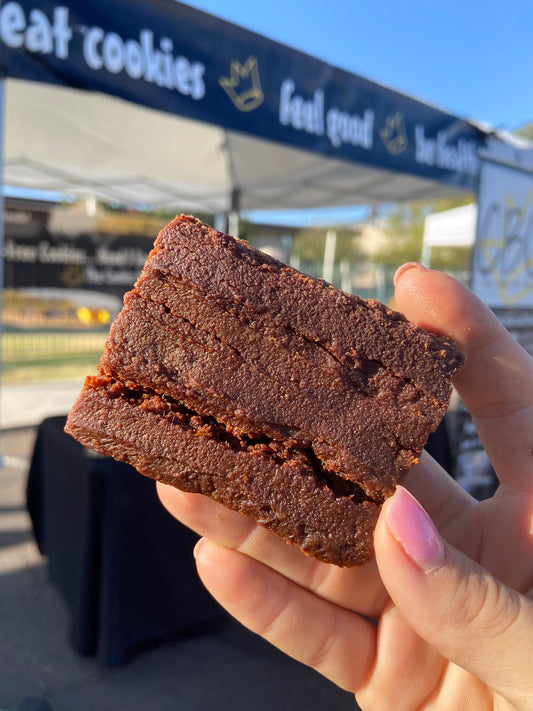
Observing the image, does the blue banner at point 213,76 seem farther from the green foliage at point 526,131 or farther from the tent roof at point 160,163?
the green foliage at point 526,131

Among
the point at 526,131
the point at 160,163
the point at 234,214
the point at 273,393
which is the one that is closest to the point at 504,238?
the point at 273,393

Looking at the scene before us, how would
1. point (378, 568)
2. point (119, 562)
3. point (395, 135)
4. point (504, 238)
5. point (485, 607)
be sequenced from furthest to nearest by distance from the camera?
point (395, 135) → point (504, 238) → point (119, 562) → point (378, 568) → point (485, 607)

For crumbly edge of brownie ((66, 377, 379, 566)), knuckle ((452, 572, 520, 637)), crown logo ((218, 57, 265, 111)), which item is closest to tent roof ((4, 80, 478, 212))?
crown logo ((218, 57, 265, 111))

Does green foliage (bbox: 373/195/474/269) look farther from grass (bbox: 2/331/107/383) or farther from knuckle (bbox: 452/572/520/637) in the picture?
knuckle (bbox: 452/572/520/637)

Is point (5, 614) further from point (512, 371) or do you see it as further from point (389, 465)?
point (512, 371)

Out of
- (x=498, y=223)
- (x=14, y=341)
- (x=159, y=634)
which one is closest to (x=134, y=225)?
(x=14, y=341)

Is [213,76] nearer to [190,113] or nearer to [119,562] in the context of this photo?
[190,113]
